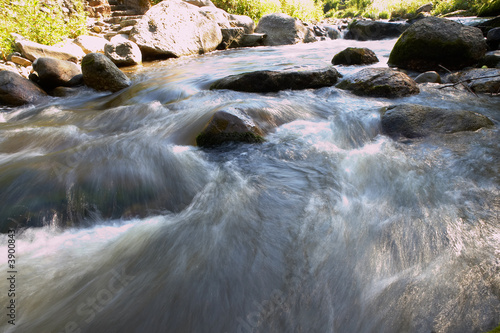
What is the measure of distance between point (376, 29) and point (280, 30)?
503 cm

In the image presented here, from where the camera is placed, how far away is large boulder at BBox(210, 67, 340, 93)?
4.93m

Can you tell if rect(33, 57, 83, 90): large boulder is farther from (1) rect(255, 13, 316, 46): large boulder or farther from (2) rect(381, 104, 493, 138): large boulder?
(1) rect(255, 13, 316, 46): large boulder

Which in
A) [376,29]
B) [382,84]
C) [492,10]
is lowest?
[382,84]

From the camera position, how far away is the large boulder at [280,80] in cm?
493

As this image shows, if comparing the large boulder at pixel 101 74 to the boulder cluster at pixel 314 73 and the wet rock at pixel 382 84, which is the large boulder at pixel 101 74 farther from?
the wet rock at pixel 382 84

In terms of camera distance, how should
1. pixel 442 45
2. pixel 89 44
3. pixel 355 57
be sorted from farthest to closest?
pixel 89 44
pixel 355 57
pixel 442 45

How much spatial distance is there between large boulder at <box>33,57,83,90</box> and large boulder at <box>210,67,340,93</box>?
3.82 meters

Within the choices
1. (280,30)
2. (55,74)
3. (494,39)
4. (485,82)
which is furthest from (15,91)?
(494,39)

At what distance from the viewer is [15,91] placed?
17.3 feet

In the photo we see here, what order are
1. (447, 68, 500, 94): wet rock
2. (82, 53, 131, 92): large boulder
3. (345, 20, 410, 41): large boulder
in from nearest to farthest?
(447, 68, 500, 94): wet rock, (82, 53, 131, 92): large boulder, (345, 20, 410, 41): large boulder

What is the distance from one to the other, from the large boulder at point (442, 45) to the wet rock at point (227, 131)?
481 cm

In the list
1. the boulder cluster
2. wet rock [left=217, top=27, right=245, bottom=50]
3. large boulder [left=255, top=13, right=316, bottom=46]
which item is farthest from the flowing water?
large boulder [left=255, top=13, right=316, bottom=46]

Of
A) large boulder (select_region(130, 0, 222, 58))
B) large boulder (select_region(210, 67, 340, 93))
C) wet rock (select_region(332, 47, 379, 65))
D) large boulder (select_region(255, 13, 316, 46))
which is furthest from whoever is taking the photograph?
large boulder (select_region(255, 13, 316, 46))

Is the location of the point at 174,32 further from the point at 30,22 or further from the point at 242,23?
the point at 242,23
